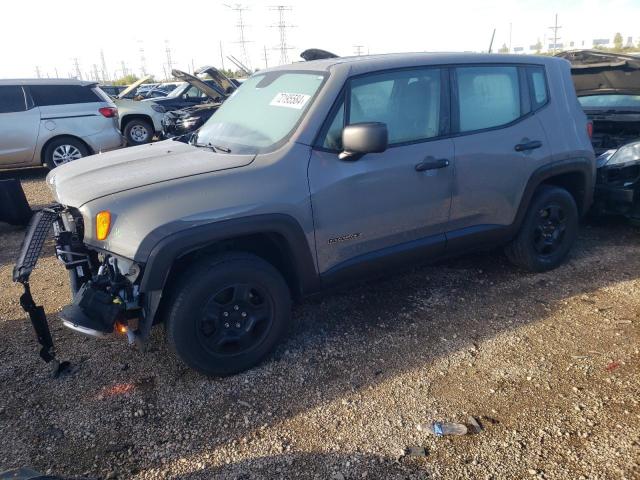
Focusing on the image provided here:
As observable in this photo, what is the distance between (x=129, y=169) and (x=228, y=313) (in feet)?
3.63

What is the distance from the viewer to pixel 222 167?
2.93 metres

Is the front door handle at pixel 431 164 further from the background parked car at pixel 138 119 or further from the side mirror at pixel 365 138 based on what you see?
the background parked car at pixel 138 119

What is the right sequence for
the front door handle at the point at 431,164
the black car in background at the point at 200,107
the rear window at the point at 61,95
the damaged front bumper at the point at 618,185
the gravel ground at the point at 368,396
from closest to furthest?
the gravel ground at the point at 368,396, the front door handle at the point at 431,164, the damaged front bumper at the point at 618,185, the rear window at the point at 61,95, the black car in background at the point at 200,107

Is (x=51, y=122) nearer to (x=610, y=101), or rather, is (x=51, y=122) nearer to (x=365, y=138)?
(x=365, y=138)

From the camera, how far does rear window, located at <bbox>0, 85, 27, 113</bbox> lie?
8758 mm

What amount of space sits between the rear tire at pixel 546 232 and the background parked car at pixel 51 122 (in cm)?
769

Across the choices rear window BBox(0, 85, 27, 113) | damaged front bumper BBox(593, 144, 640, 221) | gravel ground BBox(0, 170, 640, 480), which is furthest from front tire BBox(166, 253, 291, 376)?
rear window BBox(0, 85, 27, 113)

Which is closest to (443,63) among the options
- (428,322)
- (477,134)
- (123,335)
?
(477,134)

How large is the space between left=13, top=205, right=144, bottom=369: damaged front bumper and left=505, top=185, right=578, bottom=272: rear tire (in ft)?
10.2

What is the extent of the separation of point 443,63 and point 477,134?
0.58m

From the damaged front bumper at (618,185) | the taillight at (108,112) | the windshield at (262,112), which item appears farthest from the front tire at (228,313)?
the taillight at (108,112)

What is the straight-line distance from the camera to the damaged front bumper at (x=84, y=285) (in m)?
2.68

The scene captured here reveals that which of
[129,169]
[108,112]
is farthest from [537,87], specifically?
[108,112]

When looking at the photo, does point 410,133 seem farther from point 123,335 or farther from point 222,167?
point 123,335
